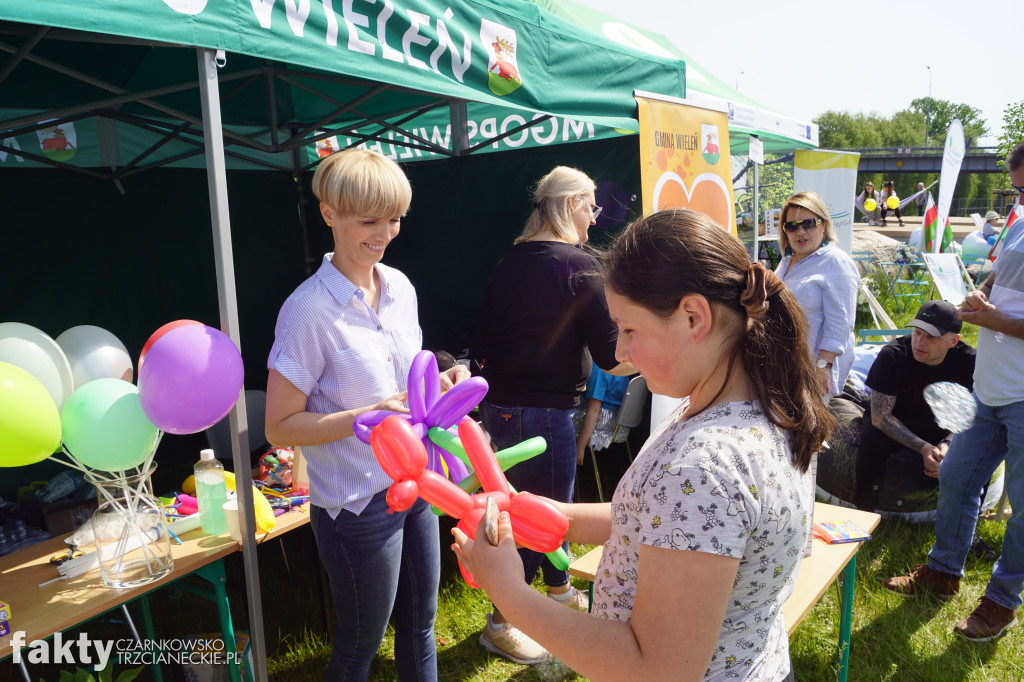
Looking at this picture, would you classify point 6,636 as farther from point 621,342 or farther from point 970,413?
point 970,413

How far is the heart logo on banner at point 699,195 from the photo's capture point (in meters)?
3.12

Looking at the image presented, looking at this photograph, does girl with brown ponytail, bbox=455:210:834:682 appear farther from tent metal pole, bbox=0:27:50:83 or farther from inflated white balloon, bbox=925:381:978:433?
inflated white balloon, bbox=925:381:978:433

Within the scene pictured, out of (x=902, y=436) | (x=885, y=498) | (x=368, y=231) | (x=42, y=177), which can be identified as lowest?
(x=885, y=498)

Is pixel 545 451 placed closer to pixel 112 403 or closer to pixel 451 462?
pixel 451 462

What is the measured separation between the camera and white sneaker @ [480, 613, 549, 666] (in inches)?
96.2

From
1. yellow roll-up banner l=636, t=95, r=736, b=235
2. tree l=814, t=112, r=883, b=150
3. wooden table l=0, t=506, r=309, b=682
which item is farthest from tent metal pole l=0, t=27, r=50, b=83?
tree l=814, t=112, r=883, b=150

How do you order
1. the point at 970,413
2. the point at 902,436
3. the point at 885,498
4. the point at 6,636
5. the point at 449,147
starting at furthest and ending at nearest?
the point at 449,147
the point at 885,498
the point at 902,436
the point at 970,413
the point at 6,636

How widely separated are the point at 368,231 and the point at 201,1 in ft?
2.26

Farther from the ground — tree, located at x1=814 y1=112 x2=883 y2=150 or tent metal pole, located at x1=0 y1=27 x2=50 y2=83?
tree, located at x1=814 y1=112 x2=883 y2=150

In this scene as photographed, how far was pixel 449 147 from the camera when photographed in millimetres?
4711

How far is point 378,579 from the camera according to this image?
157 centimetres

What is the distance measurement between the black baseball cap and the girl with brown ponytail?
7.66ft

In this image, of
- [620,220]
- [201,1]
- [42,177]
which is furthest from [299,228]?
[201,1]

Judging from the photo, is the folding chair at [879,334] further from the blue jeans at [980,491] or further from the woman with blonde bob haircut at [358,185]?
the woman with blonde bob haircut at [358,185]
